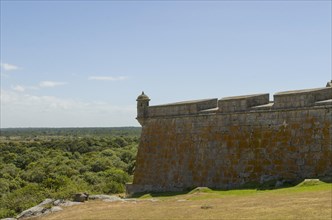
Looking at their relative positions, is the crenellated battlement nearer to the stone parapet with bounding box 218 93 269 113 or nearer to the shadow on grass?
the stone parapet with bounding box 218 93 269 113

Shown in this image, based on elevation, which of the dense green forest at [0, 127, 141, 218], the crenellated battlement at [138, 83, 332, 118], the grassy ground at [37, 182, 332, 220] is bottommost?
the dense green forest at [0, 127, 141, 218]

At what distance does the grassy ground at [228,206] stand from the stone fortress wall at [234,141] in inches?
66.3

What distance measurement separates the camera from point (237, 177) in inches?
790

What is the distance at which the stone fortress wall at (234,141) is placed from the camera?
17969 mm

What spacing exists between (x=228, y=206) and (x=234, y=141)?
248 inches

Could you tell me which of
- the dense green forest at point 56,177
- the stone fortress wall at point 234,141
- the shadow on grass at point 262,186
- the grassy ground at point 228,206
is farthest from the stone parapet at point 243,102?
the dense green forest at point 56,177

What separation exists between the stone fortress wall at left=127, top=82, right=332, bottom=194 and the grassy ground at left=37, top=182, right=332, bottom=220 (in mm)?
1684

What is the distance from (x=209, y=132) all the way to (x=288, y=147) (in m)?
4.40

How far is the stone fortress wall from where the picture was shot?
17969 millimetres

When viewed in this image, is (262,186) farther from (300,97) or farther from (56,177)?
(56,177)

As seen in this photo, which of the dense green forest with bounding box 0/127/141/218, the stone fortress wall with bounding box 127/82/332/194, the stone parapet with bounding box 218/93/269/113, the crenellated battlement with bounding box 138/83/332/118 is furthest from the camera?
the dense green forest with bounding box 0/127/141/218

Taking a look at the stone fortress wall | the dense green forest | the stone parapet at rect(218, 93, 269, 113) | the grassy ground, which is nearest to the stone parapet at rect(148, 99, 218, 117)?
the stone fortress wall

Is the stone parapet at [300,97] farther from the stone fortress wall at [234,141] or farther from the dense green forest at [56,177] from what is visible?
the dense green forest at [56,177]

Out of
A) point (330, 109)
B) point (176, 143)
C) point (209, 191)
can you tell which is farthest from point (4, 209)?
point (330, 109)
